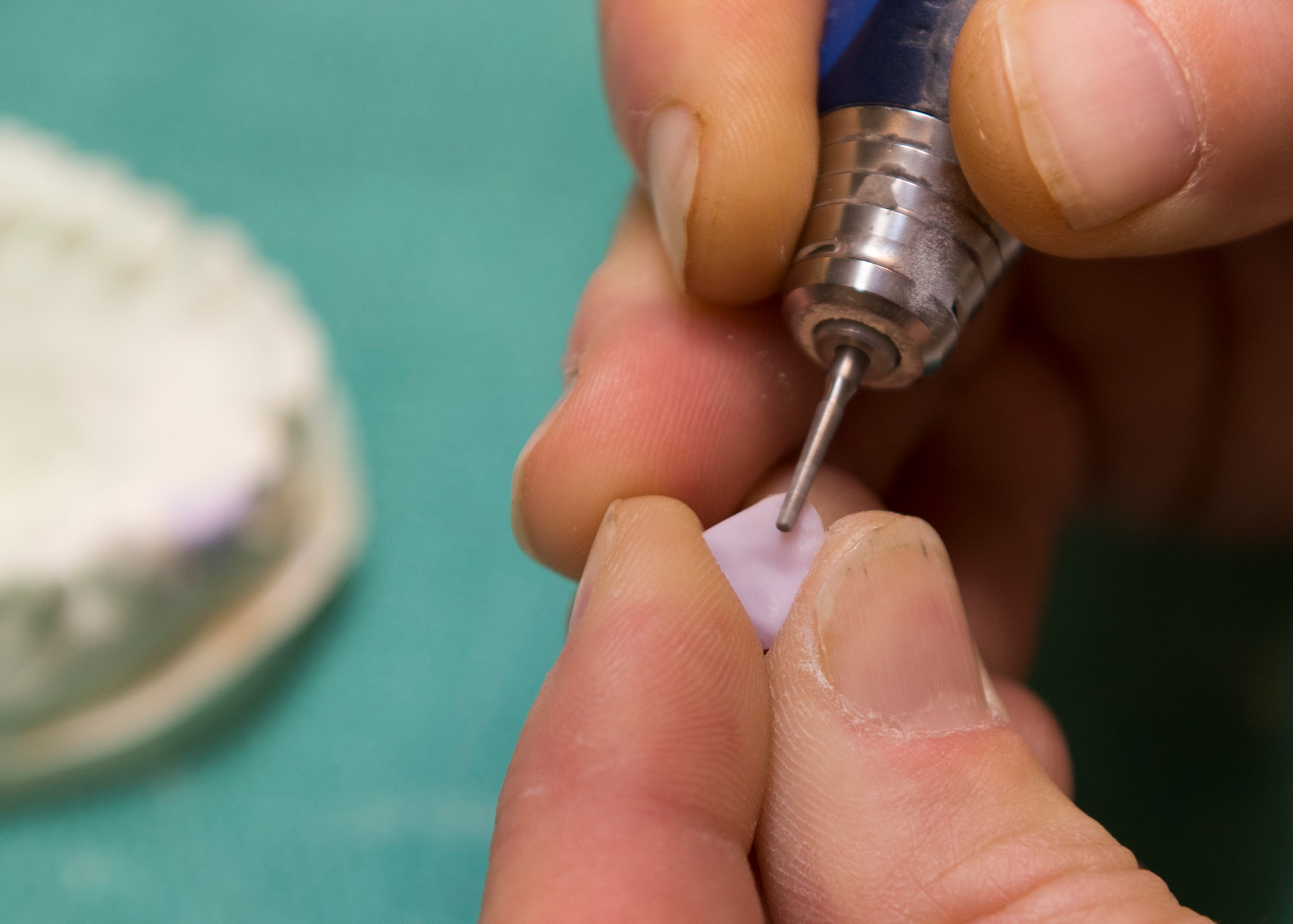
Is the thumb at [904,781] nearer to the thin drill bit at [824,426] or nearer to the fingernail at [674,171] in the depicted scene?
the thin drill bit at [824,426]

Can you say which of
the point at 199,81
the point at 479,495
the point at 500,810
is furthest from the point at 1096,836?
the point at 199,81

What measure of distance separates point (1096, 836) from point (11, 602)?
31.7 inches

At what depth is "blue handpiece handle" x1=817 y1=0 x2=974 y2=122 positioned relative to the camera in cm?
55

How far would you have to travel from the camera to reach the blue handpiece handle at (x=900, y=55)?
1.81 feet

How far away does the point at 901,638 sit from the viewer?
0.54 meters

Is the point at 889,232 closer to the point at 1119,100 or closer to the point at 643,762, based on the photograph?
the point at 1119,100

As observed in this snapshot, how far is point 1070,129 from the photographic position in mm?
496

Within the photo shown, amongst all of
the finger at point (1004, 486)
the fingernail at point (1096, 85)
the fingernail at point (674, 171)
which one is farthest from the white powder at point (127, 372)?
the fingernail at point (1096, 85)

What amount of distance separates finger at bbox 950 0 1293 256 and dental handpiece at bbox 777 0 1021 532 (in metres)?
0.03

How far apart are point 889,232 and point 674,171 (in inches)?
6.3

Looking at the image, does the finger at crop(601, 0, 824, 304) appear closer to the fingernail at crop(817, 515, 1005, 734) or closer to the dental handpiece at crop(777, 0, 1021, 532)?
the dental handpiece at crop(777, 0, 1021, 532)

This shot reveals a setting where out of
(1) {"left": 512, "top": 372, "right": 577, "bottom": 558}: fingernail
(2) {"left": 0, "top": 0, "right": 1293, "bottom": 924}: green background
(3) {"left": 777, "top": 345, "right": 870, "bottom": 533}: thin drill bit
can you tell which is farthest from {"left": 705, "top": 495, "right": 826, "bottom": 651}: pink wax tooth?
(2) {"left": 0, "top": 0, "right": 1293, "bottom": 924}: green background

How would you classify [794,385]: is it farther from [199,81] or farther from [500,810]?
[199,81]

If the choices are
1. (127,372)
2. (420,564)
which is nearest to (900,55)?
(420,564)
